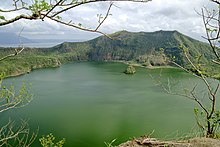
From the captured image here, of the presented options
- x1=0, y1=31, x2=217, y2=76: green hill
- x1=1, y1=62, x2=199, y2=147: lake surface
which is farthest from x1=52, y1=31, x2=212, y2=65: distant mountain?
x1=1, y1=62, x2=199, y2=147: lake surface

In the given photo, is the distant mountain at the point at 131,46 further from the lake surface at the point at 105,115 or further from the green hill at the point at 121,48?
the lake surface at the point at 105,115

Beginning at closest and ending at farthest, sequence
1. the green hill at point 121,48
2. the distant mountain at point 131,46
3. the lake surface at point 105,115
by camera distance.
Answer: the lake surface at point 105,115 → the green hill at point 121,48 → the distant mountain at point 131,46

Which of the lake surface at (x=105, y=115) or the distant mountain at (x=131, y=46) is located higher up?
the distant mountain at (x=131, y=46)

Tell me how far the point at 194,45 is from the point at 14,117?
83.6 m

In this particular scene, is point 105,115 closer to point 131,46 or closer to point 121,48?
point 131,46

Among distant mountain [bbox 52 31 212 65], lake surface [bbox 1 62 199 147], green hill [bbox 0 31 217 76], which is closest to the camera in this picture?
lake surface [bbox 1 62 199 147]

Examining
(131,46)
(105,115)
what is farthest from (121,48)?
(105,115)

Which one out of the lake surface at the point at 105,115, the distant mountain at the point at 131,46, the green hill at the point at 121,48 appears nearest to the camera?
the lake surface at the point at 105,115

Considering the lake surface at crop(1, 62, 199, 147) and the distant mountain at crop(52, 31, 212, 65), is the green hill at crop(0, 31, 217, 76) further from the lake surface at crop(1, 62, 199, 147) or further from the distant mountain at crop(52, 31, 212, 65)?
the lake surface at crop(1, 62, 199, 147)

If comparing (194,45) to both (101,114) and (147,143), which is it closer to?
(101,114)

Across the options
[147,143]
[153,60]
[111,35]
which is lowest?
[153,60]

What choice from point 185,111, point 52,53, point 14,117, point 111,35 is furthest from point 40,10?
point 52,53

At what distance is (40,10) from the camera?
189cm

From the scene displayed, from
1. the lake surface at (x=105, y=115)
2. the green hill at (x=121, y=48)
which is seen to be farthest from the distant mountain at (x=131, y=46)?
the lake surface at (x=105, y=115)
